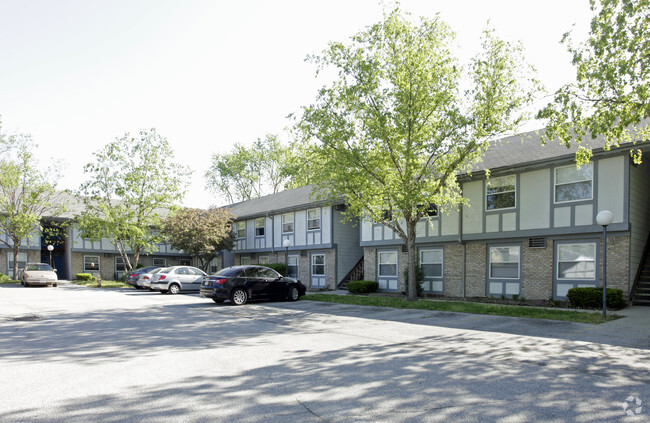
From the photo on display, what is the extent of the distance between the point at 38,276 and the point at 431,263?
80.0 feet

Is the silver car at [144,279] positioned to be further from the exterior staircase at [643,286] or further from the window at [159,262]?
the exterior staircase at [643,286]

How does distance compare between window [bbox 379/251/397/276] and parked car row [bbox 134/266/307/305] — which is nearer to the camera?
parked car row [bbox 134/266/307/305]

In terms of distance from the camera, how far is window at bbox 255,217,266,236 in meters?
34.0

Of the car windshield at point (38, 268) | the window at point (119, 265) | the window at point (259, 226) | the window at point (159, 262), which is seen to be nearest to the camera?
the car windshield at point (38, 268)

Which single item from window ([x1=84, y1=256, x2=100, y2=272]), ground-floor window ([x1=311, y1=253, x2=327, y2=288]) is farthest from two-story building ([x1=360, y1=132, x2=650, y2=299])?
window ([x1=84, y1=256, x2=100, y2=272])

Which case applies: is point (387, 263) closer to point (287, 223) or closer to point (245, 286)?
point (245, 286)

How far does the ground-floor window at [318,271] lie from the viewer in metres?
28.1

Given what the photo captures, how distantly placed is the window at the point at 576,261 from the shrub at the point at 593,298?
130 cm

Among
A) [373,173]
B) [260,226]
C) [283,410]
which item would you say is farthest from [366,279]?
[283,410]

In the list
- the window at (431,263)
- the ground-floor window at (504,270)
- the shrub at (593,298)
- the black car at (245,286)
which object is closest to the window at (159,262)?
the black car at (245,286)

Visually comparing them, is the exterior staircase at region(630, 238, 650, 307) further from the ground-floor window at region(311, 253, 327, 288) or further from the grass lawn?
the ground-floor window at region(311, 253, 327, 288)

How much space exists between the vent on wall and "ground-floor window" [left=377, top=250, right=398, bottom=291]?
7121 millimetres

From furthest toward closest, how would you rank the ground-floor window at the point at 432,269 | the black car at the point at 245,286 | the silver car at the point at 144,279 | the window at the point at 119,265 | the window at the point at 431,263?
the window at the point at 119,265
the silver car at the point at 144,279
the window at the point at 431,263
the ground-floor window at the point at 432,269
the black car at the point at 245,286

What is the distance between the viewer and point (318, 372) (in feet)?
22.0
